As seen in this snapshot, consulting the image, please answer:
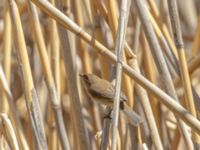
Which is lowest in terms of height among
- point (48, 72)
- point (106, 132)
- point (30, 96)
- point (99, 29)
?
point (106, 132)

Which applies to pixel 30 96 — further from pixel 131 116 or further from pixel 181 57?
pixel 181 57

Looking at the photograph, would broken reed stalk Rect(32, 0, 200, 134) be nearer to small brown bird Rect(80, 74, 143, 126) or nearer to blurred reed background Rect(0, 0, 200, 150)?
blurred reed background Rect(0, 0, 200, 150)

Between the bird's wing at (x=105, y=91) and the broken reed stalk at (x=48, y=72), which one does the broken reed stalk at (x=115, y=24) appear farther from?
the broken reed stalk at (x=48, y=72)

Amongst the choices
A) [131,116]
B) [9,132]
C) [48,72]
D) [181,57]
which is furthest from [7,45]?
[181,57]

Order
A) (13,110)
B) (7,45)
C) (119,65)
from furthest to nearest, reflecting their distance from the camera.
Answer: (7,45)
(13,110)
(119,65)

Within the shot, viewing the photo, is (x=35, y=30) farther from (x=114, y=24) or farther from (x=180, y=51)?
(x=180, y=51)

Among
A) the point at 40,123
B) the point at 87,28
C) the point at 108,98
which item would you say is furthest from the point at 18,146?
the point at 87,28

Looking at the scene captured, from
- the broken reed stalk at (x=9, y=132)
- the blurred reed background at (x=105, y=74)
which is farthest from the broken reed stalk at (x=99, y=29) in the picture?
the broken reed stalk at (x=9, y=132)

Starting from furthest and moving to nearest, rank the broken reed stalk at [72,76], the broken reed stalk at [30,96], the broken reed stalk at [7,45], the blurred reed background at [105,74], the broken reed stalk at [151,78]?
the broken reed stalk at [151,78] < the broken reed stalk at [7,45] < the broken reed stalk at [72,76] < the broken reed stalk at [30,96] < the blurred reed background at [105,74]
